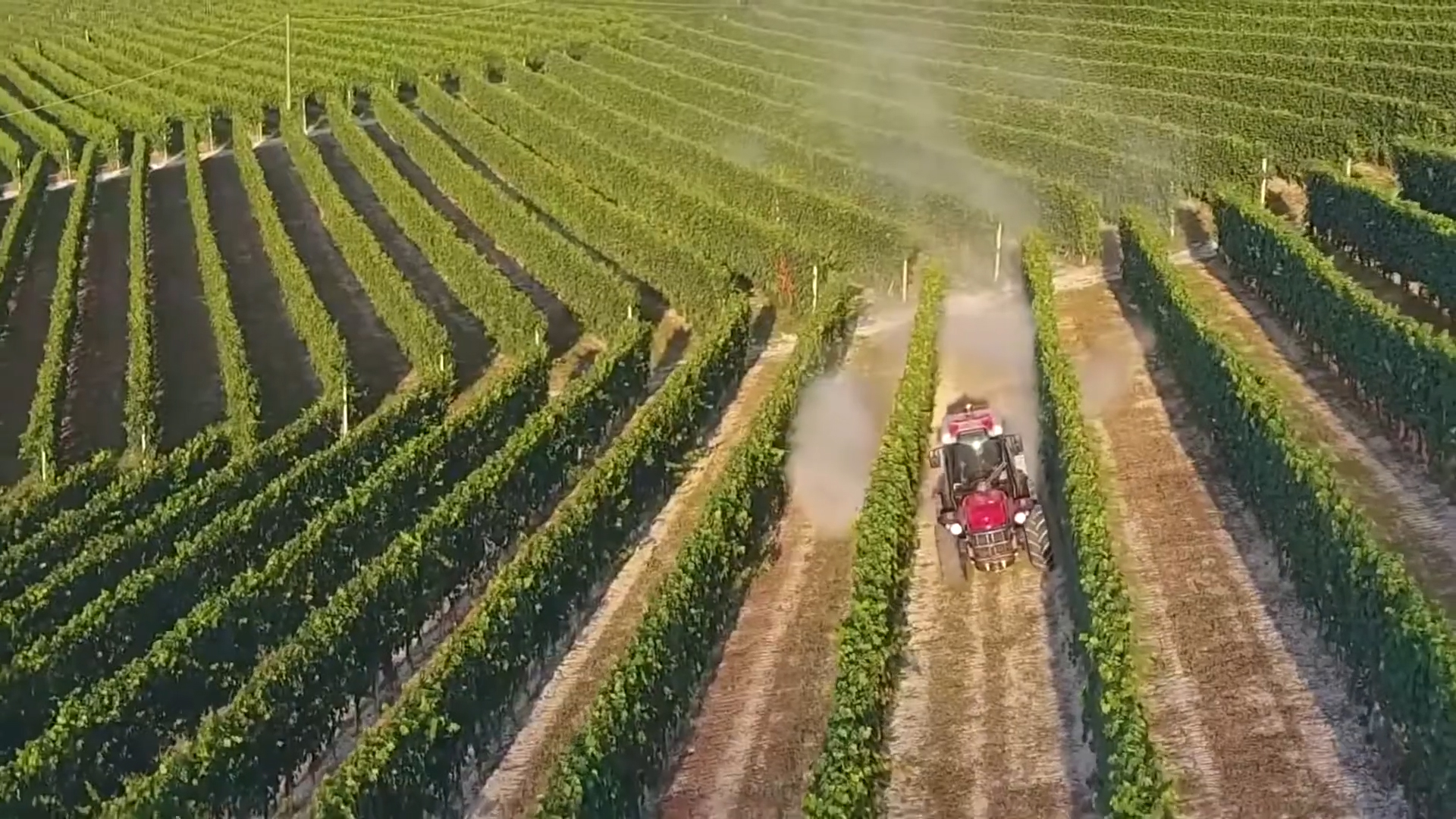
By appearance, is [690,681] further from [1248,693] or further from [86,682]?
[86,682]

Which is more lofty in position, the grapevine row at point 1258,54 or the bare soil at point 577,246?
the grapevine row at point 1258,54

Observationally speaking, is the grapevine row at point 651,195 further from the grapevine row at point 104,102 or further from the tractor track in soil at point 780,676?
the grapevine row at point 104,102

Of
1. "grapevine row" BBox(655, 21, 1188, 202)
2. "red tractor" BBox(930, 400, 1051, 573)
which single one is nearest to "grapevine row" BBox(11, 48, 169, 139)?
"grapevine row" BBox(655, 21, 1188, 202)

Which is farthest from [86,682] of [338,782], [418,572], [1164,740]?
[1164,740]

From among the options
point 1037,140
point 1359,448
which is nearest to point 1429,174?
point 1359,448

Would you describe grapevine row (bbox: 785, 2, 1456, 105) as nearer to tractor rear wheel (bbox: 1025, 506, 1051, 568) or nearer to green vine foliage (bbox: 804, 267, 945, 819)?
green vine foliage (bbox: 804, 267, 945, 819)

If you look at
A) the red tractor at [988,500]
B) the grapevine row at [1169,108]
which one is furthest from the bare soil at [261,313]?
the grapevine row at [1169,108]
